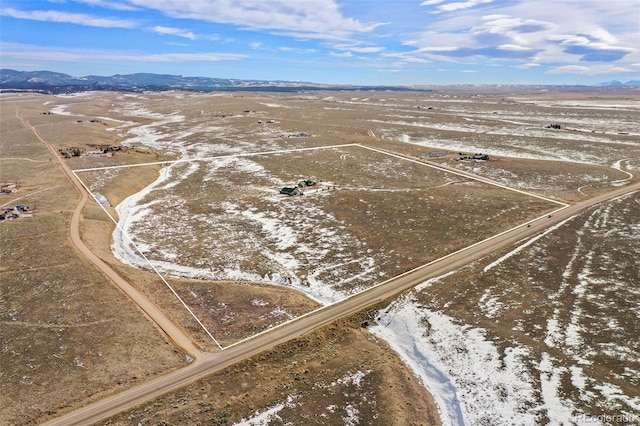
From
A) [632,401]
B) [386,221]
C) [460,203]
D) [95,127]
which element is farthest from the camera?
[95,127]

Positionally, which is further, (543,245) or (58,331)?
(543,245)

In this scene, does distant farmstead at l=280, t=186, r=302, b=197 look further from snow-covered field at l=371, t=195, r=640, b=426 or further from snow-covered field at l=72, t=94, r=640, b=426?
snow-covered field at l=371, t=195, r=640, b=426

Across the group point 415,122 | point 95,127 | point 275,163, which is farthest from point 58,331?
point 415,122

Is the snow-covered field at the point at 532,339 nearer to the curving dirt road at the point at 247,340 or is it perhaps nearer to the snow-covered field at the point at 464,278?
the snow-covered field at the point at 464,278

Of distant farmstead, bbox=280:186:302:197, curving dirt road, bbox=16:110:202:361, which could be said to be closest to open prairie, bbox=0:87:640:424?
curving dirt road, bbox=16:110:202:361

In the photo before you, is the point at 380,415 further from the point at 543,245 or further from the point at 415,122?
the point at 415,122

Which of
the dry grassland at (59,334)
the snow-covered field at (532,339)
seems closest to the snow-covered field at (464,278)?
the snow-covered field at (532,339)
